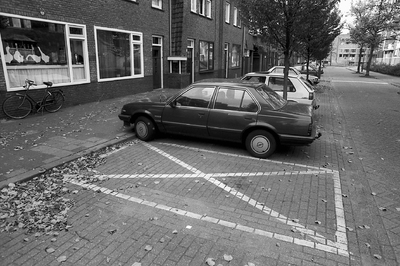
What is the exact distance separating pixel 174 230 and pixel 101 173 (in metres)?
2.23

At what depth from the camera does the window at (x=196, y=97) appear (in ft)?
21.0

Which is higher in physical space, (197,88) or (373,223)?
(197,88)

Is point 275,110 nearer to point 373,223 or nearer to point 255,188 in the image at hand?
point 255,188

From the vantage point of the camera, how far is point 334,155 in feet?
21.0

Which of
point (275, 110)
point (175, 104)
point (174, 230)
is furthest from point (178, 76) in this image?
point (174, 230)

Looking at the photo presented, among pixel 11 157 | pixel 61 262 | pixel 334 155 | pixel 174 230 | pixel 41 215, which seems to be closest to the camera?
pixel 61 262

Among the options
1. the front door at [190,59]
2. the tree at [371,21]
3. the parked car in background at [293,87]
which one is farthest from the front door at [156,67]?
the tree at [371,21]

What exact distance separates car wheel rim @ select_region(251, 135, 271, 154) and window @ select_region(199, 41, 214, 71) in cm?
1534

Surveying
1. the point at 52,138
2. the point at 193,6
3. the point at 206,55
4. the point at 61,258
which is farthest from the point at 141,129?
the point at 206,55

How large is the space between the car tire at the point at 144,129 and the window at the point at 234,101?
1718mm

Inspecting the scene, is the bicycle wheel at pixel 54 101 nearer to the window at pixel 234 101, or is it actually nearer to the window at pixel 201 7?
the window at pixel 234 101

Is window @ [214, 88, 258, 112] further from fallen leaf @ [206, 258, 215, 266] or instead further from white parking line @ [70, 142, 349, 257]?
fallen leaf @ [206, 258, 215, 266]

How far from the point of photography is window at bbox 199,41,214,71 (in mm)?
20531

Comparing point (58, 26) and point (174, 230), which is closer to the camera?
point (174, 230)
